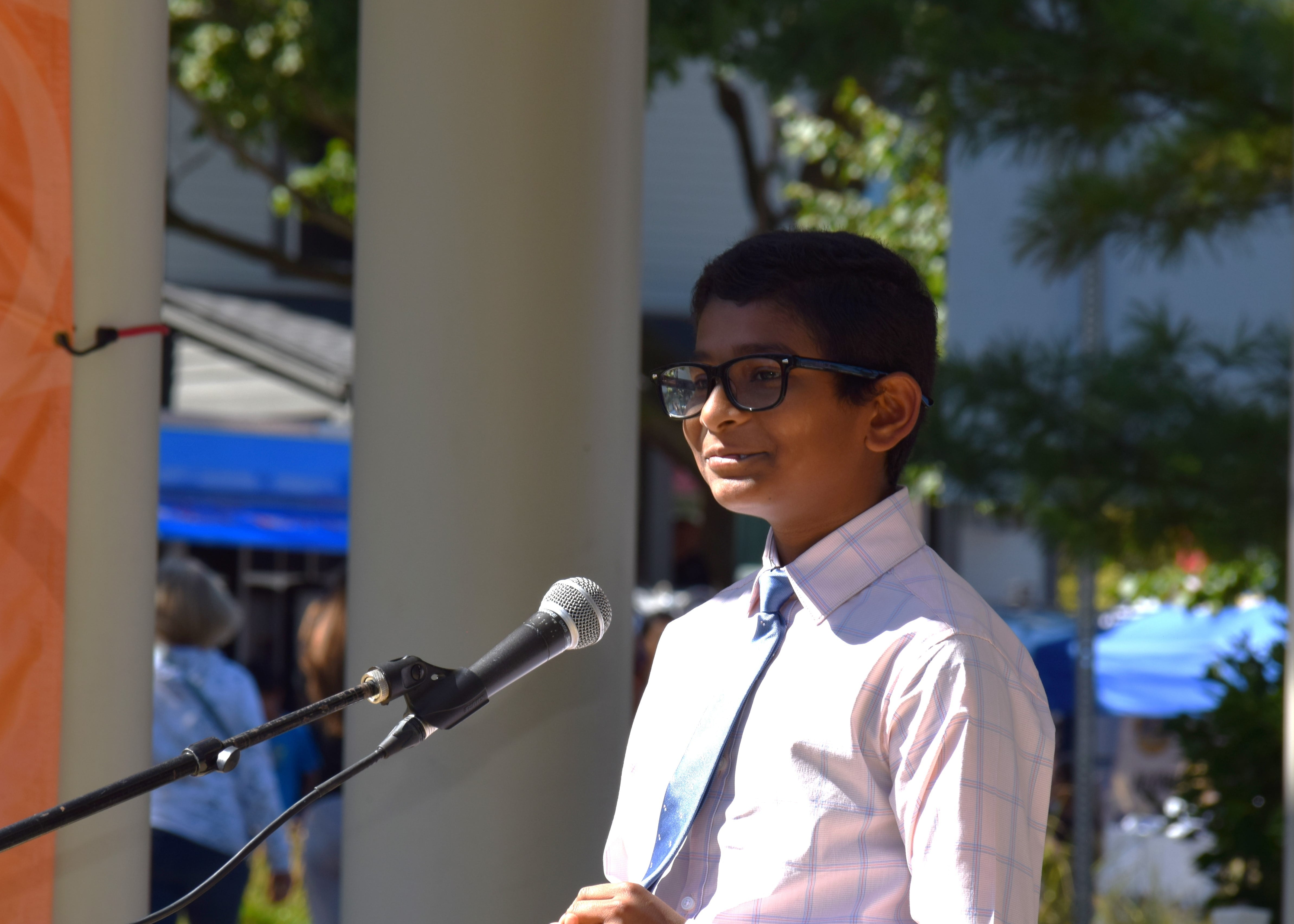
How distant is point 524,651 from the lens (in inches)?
61.4

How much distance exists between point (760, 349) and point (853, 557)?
281 mm

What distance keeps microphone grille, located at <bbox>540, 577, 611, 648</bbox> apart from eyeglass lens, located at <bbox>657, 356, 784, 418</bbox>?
26 centimetres

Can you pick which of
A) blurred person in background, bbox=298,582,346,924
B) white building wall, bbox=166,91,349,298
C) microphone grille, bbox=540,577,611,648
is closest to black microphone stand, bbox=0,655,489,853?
microphone grille, bbox=540,577,611,648

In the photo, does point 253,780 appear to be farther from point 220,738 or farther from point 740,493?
point 740,493

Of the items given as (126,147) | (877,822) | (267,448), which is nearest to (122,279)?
(126,147)

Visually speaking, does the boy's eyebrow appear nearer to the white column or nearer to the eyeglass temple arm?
the eyeglass temple arm

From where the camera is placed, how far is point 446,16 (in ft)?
8.11

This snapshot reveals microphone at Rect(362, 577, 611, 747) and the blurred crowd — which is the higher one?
microphone at Rect(362, 577, 611, 747)

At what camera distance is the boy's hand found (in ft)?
4.70

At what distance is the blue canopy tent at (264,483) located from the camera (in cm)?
893

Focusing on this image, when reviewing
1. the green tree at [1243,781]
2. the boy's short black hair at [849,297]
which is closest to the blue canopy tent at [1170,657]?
the green tree at [1243,781]

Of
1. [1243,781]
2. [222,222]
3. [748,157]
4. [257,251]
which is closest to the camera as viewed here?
[1243,781]

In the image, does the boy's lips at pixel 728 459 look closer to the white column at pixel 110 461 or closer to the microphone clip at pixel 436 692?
the microphone clip at pixel 436 692

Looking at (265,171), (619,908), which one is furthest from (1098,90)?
(265,171)
